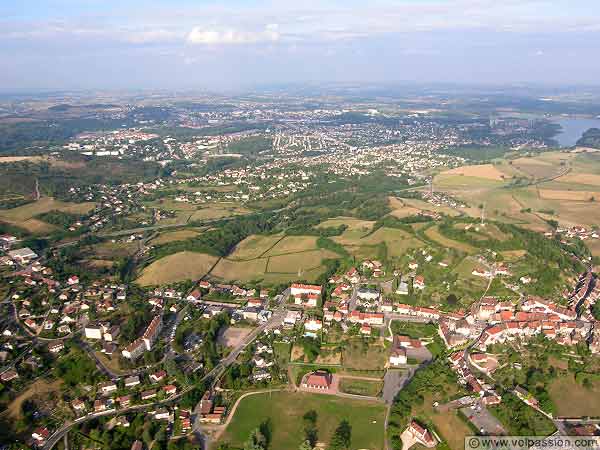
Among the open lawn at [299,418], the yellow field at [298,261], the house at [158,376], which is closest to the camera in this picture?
the open lawn at [299,418]

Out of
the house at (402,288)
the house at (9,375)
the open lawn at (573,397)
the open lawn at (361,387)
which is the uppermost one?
the house at (402,288)

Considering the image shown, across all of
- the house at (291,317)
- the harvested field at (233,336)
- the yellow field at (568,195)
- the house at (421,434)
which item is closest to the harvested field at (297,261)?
the house at (291,317)

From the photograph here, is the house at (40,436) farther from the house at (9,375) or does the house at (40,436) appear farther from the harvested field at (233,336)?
the harvested field at (233,336)

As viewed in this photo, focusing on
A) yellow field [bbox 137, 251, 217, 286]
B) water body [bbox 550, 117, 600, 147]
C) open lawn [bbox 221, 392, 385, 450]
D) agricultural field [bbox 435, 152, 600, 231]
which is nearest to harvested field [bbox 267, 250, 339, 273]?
yellow field [bbox 137, 251, 217, 286]

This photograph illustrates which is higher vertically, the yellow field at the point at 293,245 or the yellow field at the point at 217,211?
the yellow field at the point at 293,245

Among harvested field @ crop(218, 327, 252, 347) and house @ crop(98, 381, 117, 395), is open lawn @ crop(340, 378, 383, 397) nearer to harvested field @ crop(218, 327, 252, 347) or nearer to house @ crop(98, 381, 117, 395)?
harvested field @ crop(218, 327, 252, 347)

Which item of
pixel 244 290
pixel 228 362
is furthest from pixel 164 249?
pixel 228 362

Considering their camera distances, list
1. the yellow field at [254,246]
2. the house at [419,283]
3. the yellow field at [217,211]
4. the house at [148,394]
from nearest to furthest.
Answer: the house at [148,394] → the house at [419,283] → the yellow field at [254,246] → the yellow field at [217,211]

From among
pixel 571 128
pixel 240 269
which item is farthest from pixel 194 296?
pixel 571 128
